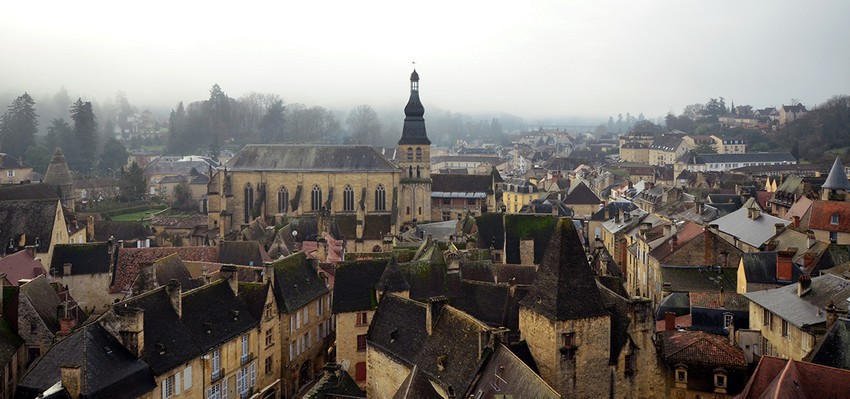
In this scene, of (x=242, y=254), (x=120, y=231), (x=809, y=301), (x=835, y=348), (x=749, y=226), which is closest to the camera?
(x=835, y=348)

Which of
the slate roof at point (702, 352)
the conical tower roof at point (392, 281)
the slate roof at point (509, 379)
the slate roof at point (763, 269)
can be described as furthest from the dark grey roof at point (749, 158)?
the slate roof at point (509, 379)

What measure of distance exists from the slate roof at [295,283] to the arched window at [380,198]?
35.3 m

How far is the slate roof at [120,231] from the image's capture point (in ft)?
218

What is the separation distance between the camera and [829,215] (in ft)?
187

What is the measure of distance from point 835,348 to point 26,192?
65.8m

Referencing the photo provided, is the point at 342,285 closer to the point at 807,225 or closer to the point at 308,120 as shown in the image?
the point at 807,225

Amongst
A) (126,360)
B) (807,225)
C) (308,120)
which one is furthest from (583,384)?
A: (308,120)

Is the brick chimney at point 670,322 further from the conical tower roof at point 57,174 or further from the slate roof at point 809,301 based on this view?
the conical tower roof at point 57,174

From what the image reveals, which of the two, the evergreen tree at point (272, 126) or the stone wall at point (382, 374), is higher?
the evergreen tree at point (272, 126)

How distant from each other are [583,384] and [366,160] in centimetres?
5480

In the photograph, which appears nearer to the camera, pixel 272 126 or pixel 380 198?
pixel 380 198

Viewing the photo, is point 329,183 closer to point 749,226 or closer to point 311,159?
point 311,159

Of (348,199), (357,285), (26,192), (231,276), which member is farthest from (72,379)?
(348,199)

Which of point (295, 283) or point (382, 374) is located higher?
point (295, 283)
